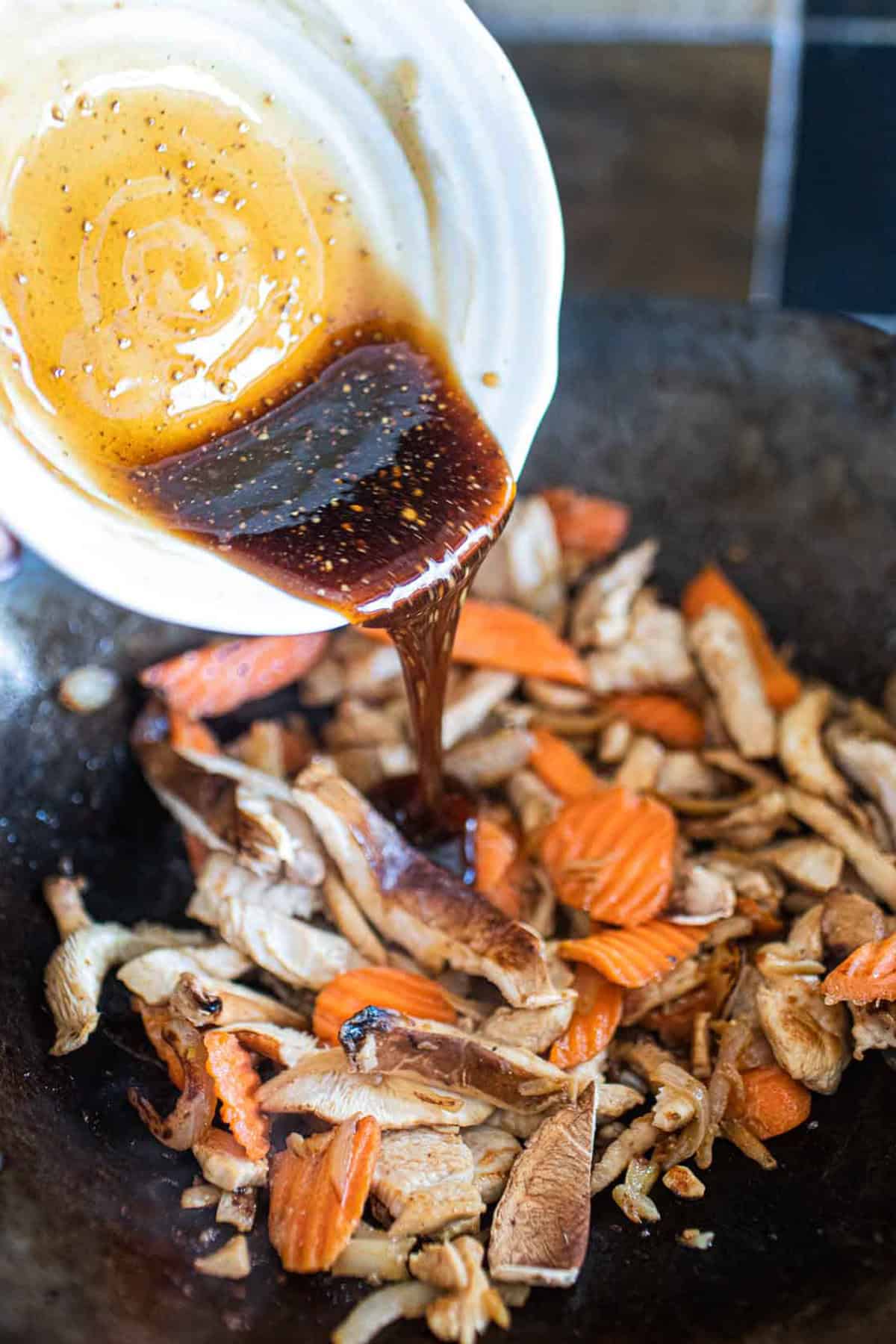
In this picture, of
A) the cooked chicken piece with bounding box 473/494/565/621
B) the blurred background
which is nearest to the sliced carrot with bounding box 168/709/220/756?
the cooked chicken piece with bounding box 473/494/565/621

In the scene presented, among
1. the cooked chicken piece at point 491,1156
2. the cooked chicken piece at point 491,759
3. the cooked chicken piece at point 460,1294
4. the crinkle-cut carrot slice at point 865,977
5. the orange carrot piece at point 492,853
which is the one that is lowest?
the orange carrot piece at point 492,853

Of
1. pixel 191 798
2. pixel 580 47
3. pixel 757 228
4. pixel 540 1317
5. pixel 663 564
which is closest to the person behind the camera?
pixel 540 1317

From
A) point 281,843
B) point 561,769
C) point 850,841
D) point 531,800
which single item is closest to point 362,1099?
point 281,843

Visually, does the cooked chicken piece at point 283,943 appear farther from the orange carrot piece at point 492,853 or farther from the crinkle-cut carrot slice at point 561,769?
the crinkle-cut carrot slice at point 561,769

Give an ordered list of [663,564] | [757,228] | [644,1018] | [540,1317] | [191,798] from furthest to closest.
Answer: [757,228] < [663,564] < [191,798] < [644,1018] < [540,1317]

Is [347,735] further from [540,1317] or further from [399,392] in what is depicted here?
[540,1317]

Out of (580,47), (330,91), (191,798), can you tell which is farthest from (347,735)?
(580,47)

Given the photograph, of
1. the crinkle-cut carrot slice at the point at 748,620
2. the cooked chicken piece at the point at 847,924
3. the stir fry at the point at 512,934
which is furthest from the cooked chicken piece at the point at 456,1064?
the crinkle-cut carrot slice at the point at 748,620
